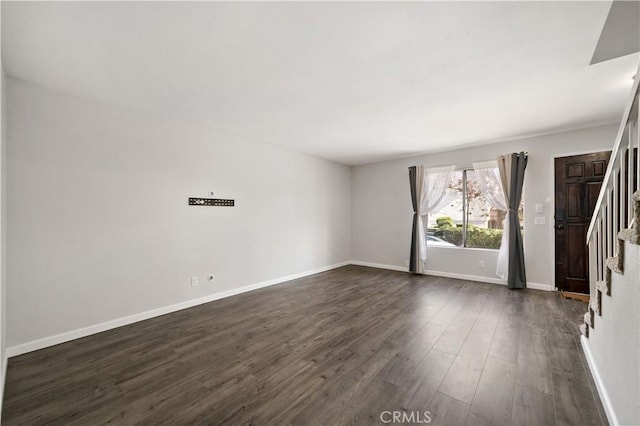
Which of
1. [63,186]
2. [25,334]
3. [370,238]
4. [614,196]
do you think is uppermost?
[63,186]

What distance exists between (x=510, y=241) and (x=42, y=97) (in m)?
6.47

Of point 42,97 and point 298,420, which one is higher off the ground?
point 42,97

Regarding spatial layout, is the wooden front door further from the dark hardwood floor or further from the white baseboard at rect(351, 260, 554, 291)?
the dark hardwood floor

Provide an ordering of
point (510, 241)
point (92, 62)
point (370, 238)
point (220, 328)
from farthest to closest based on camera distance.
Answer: point (370, 238)
point (510, 241)
point (220, 328)
point (92, 62)

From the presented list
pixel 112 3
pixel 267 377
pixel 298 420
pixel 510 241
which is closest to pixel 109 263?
pixel 267 377

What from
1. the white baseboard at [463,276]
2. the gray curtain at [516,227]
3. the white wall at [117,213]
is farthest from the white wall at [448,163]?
the white wall at [117,213]

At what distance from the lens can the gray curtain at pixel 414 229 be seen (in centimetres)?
532

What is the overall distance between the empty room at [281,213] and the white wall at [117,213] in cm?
2

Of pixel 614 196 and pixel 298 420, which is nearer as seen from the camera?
pixel 298 420

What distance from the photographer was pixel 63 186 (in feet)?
8.55

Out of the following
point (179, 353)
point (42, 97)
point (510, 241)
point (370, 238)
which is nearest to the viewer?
point (179, 353)

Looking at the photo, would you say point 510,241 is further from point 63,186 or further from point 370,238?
point 63,186

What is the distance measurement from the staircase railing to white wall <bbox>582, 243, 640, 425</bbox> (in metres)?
0.14

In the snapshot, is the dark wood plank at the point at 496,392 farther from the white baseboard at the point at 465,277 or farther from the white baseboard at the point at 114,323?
the white baseboard at the point at 114,323
